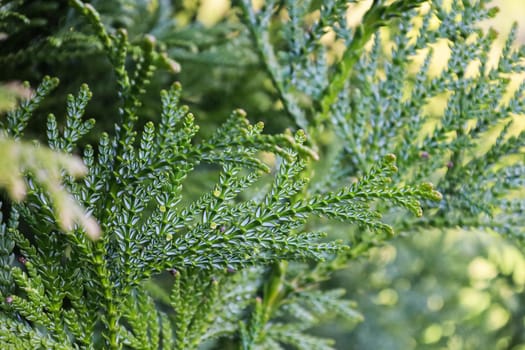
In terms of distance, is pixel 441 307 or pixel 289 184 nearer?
pixel 289 184

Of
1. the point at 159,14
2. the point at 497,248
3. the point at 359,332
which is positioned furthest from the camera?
the point at 497,248

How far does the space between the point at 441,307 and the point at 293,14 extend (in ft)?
3.82

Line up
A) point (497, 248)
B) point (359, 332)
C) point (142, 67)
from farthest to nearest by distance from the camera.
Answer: point (497, 248)
point (359, 332)
point (142, 67)

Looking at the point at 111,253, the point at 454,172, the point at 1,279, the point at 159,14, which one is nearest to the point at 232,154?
the point at 111,253

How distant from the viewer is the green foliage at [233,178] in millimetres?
642

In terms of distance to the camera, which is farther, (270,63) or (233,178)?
(270,63)

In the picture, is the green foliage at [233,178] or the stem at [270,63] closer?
the green foliage at [233,178]

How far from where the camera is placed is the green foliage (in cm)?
64

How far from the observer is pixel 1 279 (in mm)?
680

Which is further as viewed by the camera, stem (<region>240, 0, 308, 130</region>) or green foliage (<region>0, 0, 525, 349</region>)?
stem (<region>240, 0, 308, 130</region>)

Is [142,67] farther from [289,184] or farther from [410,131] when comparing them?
[410,131]

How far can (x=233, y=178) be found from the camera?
26.0 inches

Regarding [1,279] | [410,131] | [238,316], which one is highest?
[410,131]

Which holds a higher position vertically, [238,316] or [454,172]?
[454,172]
